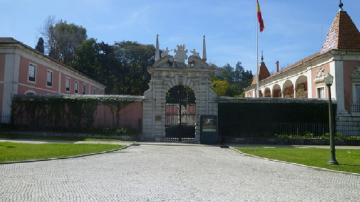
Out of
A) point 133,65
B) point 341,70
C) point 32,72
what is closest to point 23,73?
point 32,72

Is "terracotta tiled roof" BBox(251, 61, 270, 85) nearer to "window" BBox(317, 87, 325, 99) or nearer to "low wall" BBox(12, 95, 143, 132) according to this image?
"window" BBox(317, 87, 325, 99)

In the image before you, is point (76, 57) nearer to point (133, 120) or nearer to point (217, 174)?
point (133, 120)

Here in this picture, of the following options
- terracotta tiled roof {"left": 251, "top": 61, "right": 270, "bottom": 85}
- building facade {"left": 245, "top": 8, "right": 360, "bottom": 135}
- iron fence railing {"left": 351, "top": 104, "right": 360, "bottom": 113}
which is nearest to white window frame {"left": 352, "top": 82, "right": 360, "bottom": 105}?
building facade {"left": 245, "top": 8, "right": 360, "bottom": 135}

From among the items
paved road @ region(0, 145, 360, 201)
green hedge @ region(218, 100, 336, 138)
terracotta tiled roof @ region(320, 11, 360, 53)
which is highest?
terracotta tiled roof @ region(320, 11, 360, 53)

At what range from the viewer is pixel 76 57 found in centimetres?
6025

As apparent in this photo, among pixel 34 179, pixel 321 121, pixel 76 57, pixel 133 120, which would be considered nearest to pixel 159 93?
pixel 133 120

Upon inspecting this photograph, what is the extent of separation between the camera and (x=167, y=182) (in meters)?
9.41

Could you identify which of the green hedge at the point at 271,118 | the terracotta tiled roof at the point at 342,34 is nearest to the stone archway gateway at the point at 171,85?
the green hedge at the point at 271,118

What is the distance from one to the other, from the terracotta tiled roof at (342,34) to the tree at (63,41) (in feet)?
140

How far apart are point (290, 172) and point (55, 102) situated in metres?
21.3

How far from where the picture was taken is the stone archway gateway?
27219 mm

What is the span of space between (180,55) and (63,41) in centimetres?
4217

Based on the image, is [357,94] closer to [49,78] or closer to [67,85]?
[49,78]

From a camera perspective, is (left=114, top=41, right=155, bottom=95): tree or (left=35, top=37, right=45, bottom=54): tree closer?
(left=35, top=37, right=45, bottom=54): tree
